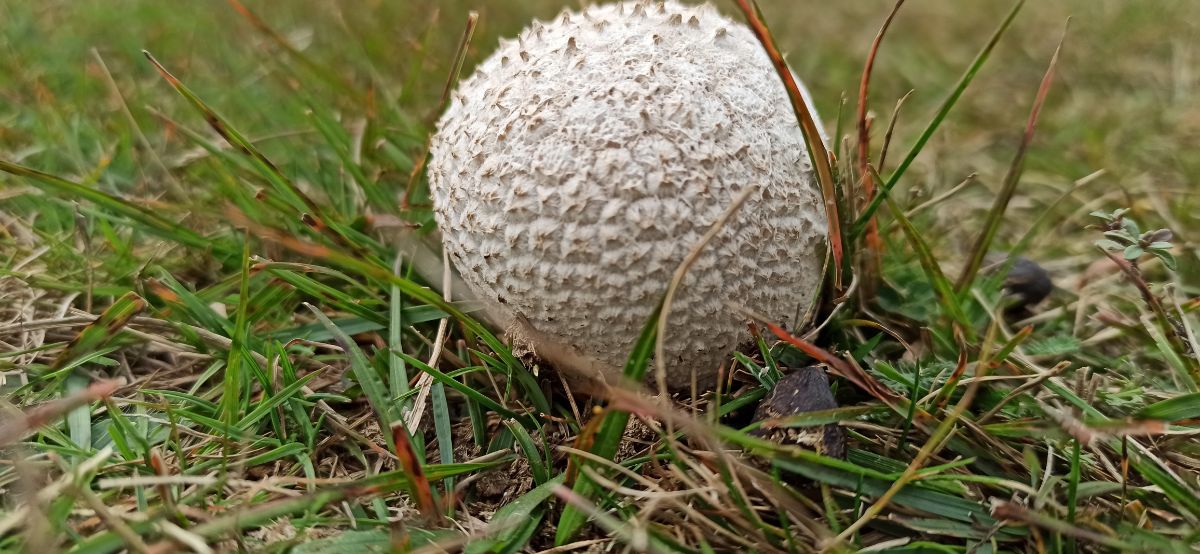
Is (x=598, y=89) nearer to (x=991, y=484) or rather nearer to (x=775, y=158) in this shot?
(x=775, y=158)

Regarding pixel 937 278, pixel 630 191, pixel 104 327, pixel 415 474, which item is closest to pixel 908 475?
A: pixel 937 278

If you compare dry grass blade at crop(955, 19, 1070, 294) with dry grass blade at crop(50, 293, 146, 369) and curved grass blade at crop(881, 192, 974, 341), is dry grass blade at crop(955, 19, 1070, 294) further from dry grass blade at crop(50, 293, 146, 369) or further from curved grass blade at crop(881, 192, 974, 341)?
dry grass blade at crop(50, 293, 146, 369)

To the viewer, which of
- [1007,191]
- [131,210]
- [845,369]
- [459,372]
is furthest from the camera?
[131,210]

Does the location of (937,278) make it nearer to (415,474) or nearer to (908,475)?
(908,475)

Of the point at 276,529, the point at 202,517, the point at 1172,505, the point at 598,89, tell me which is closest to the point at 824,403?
the point at 1172,505

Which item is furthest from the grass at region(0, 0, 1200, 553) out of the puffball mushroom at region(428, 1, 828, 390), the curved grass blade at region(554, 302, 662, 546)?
the puffball mushroom at region(428, 1, 828, 390)

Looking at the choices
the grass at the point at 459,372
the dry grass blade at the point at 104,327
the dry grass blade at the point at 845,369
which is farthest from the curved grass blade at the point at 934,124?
the dry grass blade at the point at 104,327

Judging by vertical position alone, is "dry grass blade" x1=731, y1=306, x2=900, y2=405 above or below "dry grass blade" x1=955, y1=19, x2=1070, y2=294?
below

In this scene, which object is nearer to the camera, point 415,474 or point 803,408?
point 415,474
